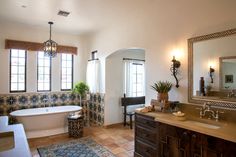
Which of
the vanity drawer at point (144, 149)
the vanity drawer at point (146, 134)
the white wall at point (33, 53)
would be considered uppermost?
the white wall at point (33, 53)

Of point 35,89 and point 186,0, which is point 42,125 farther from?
point 186,0

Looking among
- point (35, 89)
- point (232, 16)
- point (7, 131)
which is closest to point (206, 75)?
point (232, 16)

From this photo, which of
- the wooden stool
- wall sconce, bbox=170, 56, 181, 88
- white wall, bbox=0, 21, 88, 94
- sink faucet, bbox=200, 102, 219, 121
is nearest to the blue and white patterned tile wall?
white wall, bbox=0, 21, 88, 94

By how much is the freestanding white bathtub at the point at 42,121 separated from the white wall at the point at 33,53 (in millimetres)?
940

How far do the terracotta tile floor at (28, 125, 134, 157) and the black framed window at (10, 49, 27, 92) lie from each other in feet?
5.43

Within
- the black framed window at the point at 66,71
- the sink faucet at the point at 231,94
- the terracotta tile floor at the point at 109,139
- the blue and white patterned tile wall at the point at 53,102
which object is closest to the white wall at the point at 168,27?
the sink faucet at the point at 231,94

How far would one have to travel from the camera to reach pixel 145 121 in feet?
9.66

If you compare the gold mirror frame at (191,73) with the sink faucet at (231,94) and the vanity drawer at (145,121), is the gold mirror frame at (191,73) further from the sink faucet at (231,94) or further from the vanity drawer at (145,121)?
the vanity drawer at (145,121)

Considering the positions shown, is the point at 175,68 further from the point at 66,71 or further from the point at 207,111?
the point at 66,71

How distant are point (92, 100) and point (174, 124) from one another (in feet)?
12.1

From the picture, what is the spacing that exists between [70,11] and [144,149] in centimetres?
315

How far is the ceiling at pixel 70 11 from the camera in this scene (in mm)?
3367

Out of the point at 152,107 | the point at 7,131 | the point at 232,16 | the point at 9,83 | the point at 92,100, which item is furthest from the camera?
the point at 92,100

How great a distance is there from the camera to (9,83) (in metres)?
4.84
